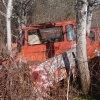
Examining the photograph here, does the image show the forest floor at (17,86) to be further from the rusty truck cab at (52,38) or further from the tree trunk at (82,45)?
the rusty truck cab at (52,38)

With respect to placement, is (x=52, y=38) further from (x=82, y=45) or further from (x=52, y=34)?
(x=82, y=45)

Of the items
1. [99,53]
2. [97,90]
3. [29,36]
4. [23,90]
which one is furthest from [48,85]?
[29,36]

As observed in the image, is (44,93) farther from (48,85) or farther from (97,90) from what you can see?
(97,90)

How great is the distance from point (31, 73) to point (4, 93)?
2.34ft

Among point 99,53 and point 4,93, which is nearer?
point 4,93

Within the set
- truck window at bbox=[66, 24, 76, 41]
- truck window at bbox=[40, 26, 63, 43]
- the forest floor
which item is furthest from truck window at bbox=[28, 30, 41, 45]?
the forest floor

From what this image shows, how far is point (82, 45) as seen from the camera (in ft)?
23.7

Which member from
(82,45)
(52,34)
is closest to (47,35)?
(52,34)

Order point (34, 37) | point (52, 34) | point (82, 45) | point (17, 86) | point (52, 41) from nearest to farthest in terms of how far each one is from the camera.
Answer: point (17, 86) → point (82, 45) → point (52, 41) → point (52, 34) → point (34, 37)

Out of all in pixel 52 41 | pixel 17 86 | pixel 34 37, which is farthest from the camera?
pixel 34 37

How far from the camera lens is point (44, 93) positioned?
6.12 m

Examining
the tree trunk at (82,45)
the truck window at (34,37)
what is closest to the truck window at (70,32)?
the truck window at (34,37)

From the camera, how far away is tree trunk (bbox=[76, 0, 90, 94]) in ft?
23.5

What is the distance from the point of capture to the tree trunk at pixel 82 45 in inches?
Result: 281
